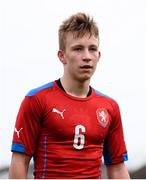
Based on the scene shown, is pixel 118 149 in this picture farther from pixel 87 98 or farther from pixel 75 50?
pixel 75 50

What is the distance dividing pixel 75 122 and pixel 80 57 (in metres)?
0.25

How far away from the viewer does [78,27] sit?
174 centimetres

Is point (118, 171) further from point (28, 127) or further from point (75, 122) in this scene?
point (28, 127)

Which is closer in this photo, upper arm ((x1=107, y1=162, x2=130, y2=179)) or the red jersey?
the red jersey

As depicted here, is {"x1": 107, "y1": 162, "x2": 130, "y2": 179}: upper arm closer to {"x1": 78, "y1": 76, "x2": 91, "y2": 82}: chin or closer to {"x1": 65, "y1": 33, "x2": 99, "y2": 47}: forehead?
{"x1": 78, "y1": 76, "x2": 91, "y2": 82}: chin

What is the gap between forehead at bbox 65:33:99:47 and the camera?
169 centimetres

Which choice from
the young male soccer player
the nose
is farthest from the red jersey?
the nose

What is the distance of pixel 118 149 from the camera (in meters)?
1.85

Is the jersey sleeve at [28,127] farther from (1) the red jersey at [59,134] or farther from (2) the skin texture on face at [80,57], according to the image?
(2) the skin texture on face at [80,57]

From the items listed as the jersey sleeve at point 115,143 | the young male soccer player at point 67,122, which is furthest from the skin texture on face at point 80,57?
the jersey sleeve at point 115,143

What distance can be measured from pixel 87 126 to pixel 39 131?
19 centimetres

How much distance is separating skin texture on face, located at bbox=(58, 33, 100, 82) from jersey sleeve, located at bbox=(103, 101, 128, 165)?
246 mm

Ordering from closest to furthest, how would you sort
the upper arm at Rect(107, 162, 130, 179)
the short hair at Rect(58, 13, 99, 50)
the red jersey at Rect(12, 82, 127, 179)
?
the red jersey at Rect(12, 82, 127, 179)
the short hair at Rect(58, 13, 99, 50)
the upper arm at Rect(107, 162, 130, 179)

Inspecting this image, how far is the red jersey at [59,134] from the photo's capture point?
162 centimetres
